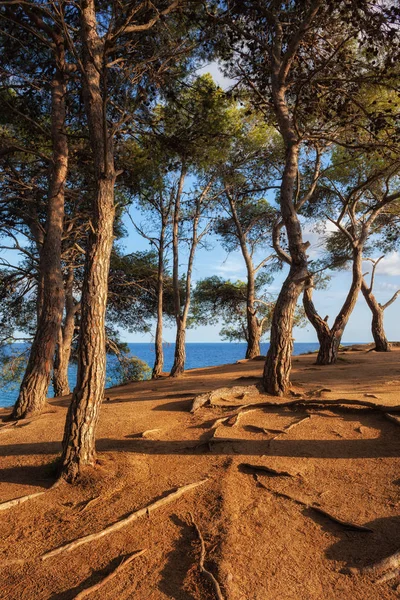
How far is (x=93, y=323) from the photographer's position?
5.69 m

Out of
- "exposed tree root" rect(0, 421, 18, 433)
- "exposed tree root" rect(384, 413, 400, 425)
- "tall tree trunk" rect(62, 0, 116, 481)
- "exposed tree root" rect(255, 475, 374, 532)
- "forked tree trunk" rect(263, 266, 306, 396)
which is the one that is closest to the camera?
"exposed tree root" rect(255, 475, 374, 532)

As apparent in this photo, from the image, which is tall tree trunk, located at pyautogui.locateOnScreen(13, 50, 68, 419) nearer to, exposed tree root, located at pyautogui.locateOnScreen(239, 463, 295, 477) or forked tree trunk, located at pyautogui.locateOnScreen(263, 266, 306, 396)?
forked tree trunk, located at pyautogui.locateOnScreen(263, 266, 306, 396)

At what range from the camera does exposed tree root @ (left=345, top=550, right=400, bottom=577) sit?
3604 mm

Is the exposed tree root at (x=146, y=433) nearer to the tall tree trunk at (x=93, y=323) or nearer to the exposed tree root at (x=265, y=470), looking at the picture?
the tall tree trunk at (x=93, y=323)

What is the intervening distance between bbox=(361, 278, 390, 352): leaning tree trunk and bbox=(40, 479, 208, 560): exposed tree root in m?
15.1

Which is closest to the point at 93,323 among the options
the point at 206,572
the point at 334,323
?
the point at 206,572

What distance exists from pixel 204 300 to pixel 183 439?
17612 mm

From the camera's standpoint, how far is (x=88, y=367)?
18.4ft

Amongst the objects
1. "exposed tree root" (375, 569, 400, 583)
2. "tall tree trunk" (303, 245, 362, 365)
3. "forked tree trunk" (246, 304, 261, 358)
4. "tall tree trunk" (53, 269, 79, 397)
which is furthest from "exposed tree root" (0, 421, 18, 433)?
"forked tree trunk" (246, 304, 261, 358)

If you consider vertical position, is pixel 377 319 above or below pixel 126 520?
above

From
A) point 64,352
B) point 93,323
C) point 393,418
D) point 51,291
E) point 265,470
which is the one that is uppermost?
point 51,291

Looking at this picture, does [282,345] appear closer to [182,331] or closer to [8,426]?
[8,426]

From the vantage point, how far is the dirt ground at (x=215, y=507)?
357cm

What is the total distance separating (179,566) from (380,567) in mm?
1771
